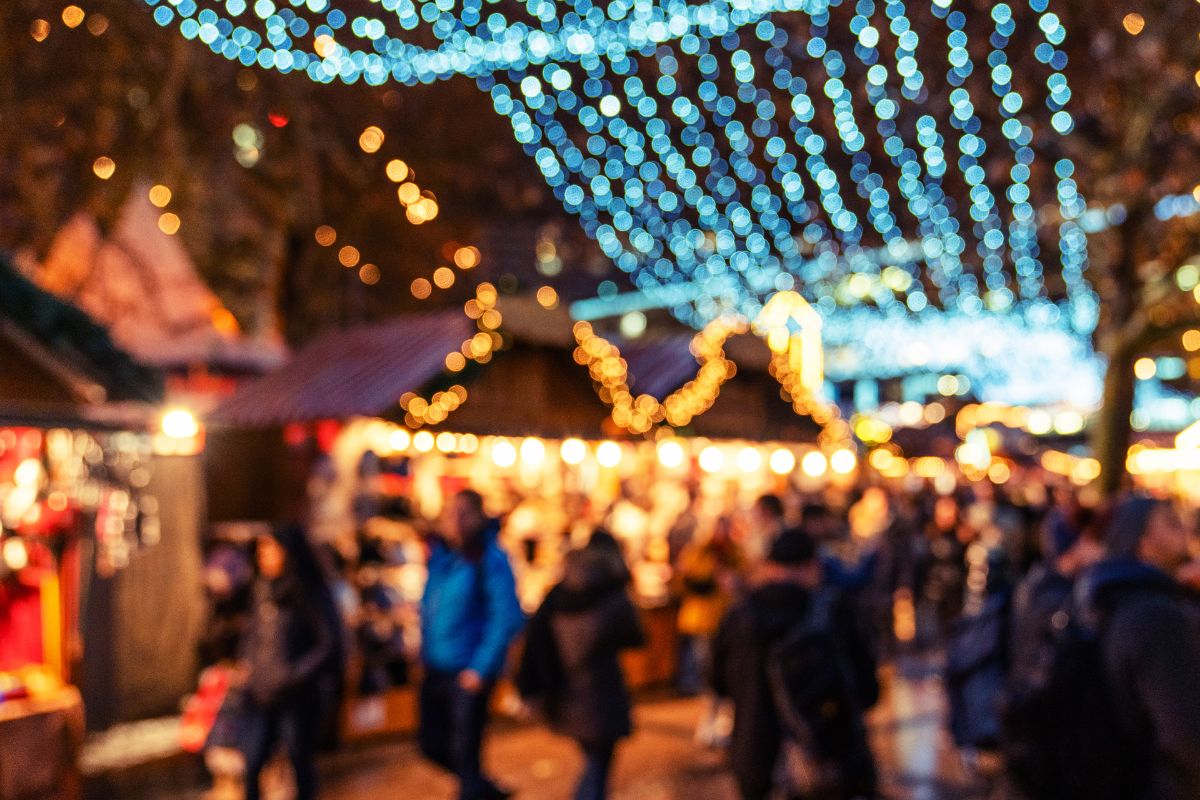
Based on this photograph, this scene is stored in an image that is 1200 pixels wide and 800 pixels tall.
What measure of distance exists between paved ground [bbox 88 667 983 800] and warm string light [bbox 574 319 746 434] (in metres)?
5.03

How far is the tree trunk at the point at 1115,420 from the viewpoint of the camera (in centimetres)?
1634

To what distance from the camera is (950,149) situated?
547 inches

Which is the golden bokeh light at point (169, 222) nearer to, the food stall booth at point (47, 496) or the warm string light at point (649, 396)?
the warm string light at point (649, 396)

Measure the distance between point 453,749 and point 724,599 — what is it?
13.4 feet

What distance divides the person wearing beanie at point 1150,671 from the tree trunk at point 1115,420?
1401 cm

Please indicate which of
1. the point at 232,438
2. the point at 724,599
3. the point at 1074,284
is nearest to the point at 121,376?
the point at 724,599

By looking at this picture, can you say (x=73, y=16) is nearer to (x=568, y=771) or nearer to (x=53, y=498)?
(x=53, y=498)

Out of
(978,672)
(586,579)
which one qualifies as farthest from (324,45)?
(978,672)

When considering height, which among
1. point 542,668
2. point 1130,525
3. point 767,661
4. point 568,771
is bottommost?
point 568,771

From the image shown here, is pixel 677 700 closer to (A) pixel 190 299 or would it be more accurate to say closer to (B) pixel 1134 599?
(B) pixel 1134 599

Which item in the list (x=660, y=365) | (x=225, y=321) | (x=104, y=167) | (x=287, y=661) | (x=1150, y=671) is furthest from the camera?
(x=225, y=321)

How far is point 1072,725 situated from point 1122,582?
43cm

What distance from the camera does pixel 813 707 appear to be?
→ 4633 millimetres

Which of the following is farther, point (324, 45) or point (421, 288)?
point (421, 288)
